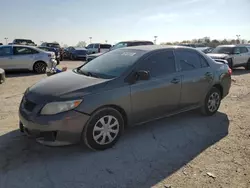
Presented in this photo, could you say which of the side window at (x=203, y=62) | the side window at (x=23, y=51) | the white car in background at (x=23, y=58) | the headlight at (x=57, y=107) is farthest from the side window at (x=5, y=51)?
the headlight at (x=57, y=107)

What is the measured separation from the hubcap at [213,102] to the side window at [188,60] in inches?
32.4

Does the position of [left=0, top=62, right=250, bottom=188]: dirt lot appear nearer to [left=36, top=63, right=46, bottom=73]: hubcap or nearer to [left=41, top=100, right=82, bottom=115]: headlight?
[left=41, top=100, right=82, bottom=115]: headlight

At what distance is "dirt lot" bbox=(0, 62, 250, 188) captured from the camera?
10.9ft

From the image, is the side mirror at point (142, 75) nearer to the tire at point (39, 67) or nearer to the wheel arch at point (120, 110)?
the wheel arch at point (120, 110)

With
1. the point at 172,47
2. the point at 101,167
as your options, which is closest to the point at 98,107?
A: the point at 101,167

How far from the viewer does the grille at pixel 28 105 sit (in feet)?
12.9

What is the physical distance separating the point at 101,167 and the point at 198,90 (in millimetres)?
2812

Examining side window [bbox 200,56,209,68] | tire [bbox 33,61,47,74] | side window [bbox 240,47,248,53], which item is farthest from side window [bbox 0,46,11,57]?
side window [bbox 240,47,248,53]

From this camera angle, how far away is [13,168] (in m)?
3.58

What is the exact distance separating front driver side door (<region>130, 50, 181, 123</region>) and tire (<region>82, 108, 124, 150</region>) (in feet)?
1.19

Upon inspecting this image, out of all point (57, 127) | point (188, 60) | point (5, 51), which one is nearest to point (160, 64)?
point (188, 60)

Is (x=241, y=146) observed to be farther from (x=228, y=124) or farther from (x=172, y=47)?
(x=172, y=47)

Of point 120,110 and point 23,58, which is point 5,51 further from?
point 120,110

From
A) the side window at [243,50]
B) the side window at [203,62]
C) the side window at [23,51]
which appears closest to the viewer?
the side window at [203,62]
